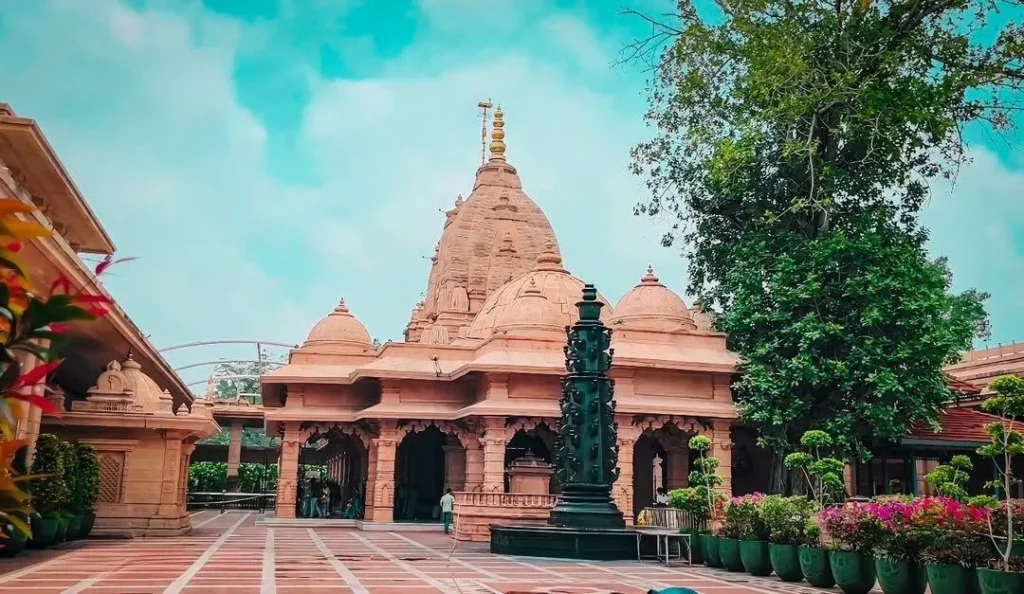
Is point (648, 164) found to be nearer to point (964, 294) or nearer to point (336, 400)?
point (336, 400)

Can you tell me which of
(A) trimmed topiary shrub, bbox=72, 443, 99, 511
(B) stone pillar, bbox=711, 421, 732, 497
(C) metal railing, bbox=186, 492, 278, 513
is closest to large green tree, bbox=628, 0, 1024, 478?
(B) stone pillar, bbox=711, 421, 732, 497

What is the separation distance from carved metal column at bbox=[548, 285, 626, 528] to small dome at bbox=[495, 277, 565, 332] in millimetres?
11909

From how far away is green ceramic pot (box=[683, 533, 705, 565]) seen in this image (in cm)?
1608

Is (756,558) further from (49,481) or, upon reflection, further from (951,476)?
(49,481)

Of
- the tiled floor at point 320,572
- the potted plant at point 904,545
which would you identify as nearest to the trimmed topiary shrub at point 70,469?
the tiled floor at point 320,572

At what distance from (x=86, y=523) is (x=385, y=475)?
10.5 meters

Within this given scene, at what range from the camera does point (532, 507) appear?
21000 millimetres

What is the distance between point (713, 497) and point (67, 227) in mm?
16369

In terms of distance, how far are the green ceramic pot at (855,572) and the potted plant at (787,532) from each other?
1240 mm

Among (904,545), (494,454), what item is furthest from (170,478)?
(904,545)

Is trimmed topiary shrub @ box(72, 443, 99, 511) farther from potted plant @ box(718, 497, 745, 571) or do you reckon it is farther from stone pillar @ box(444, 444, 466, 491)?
stone pillar @ box(444, 444, 466, 491)

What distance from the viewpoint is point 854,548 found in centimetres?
1183

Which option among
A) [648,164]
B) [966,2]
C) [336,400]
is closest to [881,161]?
[966,2]

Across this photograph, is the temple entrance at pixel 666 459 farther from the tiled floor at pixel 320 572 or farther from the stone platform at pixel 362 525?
the tiled floor at pixel 320 572
